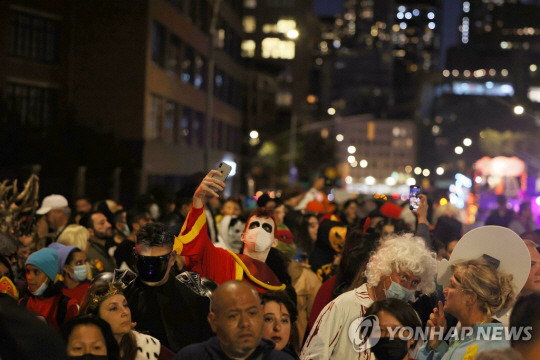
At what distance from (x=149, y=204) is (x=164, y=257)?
25.1ft

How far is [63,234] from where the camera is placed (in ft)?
31.0

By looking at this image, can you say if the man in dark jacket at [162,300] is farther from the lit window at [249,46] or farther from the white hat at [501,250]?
the lit window at [249,46]

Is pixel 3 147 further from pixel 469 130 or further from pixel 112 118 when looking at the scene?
pixel 469 130

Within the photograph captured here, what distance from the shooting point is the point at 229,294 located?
4227mm

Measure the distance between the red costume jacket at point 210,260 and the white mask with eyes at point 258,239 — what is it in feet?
0.56

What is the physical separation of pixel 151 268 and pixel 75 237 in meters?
3.74

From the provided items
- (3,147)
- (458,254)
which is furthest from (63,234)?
(3,147)

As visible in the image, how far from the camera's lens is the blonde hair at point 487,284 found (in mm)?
4996

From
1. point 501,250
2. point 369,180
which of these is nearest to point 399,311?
point 501,250

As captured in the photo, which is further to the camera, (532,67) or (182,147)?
(532,67)

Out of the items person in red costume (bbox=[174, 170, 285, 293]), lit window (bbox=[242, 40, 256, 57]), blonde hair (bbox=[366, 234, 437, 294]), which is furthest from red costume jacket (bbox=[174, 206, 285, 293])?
lit window (bbox=[242, 40, 256, 57])

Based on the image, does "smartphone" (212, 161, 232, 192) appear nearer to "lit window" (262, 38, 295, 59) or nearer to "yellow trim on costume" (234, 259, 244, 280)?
"yellow trim on costume" (234, 259, 244, 280)

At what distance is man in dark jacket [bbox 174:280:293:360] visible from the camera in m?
4.13

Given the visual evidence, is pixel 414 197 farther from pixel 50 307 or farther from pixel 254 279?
pixel 50 307
